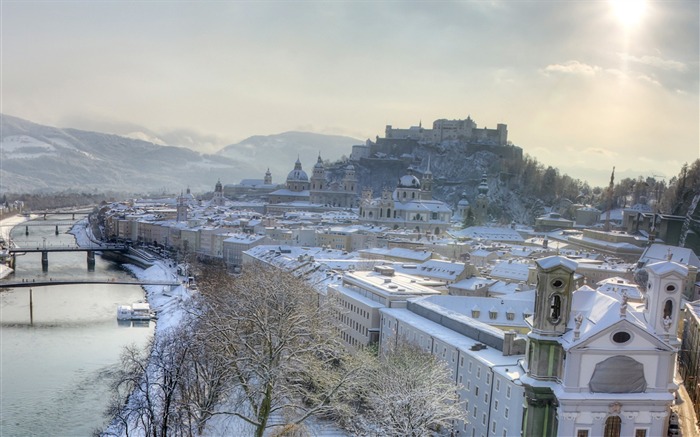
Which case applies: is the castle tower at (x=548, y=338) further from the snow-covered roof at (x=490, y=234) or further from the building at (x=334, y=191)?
the building at (x=334, y=191)

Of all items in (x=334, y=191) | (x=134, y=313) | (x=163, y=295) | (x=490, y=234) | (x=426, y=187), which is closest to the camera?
(x=134, y=313)

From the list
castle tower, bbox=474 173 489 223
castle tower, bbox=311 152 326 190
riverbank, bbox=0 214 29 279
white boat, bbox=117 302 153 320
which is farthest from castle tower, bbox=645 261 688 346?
castle tower, bbox=311 152 326 190

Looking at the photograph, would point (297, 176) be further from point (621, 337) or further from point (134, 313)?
point (621, 337)

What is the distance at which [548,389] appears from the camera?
12211 millimetres

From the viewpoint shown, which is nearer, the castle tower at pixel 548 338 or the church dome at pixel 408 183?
the castle tower at pixel 548 338

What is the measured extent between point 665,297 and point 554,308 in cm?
218

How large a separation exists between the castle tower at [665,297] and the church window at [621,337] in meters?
1.05

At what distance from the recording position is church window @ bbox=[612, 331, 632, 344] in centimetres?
1184

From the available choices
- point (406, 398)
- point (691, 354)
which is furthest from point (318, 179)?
point (406, 398)

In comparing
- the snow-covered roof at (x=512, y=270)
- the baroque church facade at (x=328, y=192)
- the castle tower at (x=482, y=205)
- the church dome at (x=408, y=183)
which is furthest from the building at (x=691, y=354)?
the baroque church facade at (x=328, y=192)

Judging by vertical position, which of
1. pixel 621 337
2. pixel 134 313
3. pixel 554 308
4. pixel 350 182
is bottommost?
pixel 134 313

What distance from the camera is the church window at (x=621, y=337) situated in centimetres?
1184

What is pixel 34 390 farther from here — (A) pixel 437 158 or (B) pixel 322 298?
(A) pixel 437 158

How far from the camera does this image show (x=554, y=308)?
12461mm
